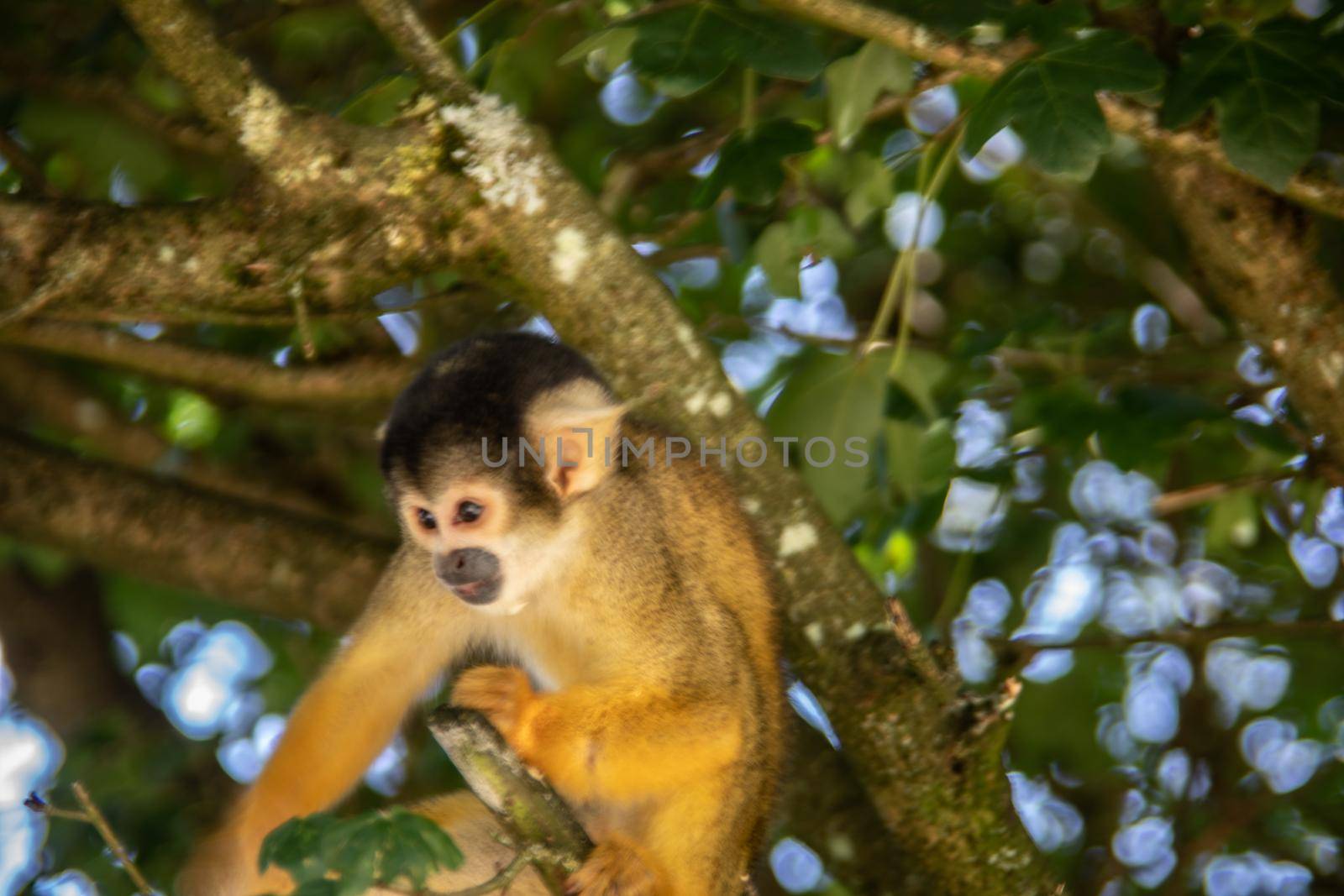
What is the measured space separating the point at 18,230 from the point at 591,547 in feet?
4.35

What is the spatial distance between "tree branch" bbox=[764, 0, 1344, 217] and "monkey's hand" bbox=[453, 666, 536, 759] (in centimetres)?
149

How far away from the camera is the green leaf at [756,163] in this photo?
311cm

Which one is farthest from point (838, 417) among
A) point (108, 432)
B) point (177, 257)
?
point (108, 432)

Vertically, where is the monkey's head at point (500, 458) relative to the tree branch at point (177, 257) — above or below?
below

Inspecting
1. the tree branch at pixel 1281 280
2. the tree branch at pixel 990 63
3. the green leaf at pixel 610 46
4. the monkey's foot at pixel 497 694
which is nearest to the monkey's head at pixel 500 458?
the monkey's foot at pixel 497 694

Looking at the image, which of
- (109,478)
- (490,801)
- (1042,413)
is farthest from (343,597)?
(1042,413)

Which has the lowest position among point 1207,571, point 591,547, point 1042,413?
point 1207,571

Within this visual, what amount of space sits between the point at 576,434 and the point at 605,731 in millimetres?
619

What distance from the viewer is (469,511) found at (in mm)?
3051

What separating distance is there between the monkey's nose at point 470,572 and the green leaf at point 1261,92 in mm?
1703

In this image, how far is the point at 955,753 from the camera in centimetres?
297

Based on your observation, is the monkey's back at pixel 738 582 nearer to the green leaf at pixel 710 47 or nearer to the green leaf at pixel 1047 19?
the green leaf at pixel 710 47

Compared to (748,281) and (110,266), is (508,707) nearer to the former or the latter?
(110,266)

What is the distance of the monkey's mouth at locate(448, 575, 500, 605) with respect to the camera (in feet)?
9.98
